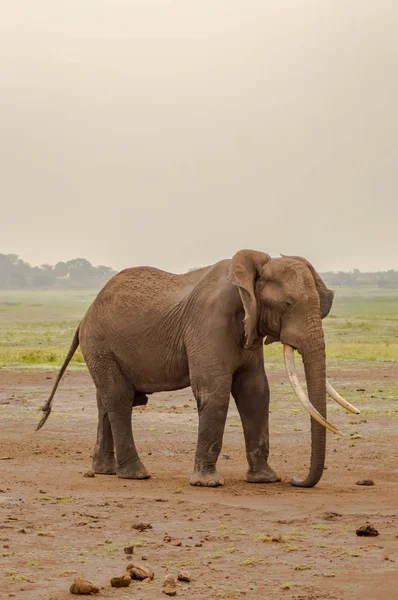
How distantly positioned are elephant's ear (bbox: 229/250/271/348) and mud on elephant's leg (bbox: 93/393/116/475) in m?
2.36

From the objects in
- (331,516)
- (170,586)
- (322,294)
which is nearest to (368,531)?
(331,516)

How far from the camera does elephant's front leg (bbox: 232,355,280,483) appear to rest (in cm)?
1277

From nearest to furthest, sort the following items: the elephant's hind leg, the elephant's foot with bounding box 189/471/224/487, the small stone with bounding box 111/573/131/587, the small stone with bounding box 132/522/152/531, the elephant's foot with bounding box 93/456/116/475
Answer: the small stone with bounding box 111/573/131/587 < the small stone with bounding box 132/522/152/531 < the elephant's foot with bounding box 189/471/224/487 < the elephant's hind leg < the elephant's foot with bounding box 93/456/116/475

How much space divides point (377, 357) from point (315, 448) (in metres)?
22.7

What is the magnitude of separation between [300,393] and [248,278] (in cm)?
140

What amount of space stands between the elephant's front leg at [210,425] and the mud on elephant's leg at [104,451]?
1.47 meters

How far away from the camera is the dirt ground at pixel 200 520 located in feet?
27.1

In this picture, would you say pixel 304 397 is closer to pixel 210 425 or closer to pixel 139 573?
pixel 210 425

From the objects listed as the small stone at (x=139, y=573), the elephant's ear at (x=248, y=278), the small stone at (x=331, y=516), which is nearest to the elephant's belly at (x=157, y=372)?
the elephant's ear at (x=248, y=278)

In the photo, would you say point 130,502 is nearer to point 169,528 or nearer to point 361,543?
point 169,528

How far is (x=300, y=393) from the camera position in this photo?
11.5 metres

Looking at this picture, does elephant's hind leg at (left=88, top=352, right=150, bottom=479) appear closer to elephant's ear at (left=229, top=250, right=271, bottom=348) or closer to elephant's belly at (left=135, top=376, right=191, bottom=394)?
elephant's belly at (left=135, top=376, right=191, bottom=394)

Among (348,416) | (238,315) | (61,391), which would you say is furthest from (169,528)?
(61,391)

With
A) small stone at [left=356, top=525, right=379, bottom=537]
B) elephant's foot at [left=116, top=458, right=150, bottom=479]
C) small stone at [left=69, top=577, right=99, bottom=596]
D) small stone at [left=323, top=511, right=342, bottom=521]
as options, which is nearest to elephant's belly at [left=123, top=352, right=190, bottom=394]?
elephant's foot at [left=116, top=458, right=150, bottom=479]
